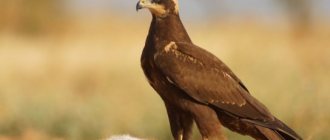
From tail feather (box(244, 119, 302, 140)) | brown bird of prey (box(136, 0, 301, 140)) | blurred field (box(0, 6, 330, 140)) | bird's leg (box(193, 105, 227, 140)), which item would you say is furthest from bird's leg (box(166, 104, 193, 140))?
blurred field (box(0, 6, 330, 140))

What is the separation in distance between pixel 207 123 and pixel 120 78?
795cm

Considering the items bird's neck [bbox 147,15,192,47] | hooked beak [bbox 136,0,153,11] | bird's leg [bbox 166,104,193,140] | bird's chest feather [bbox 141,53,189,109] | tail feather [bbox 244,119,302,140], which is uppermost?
hooked beak [bbox 136,0,153,11]

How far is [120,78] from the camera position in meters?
16.0

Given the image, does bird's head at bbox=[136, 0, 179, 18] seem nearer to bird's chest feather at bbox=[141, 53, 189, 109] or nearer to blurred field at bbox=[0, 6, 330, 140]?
bird's chest feather at bbox=[141, 53, 189, 109]

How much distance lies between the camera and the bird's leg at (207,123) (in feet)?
26.6

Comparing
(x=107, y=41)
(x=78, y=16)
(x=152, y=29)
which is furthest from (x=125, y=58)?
(x=152, y=29)

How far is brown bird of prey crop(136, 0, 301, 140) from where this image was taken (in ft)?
26.6

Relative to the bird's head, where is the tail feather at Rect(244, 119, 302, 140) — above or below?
below

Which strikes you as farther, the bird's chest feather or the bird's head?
the bird's head

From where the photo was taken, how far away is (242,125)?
8.33m

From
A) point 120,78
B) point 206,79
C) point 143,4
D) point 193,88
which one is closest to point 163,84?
point 193,88

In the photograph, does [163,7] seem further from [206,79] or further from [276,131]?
[276,131]

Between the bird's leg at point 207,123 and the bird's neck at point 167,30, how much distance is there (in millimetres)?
525

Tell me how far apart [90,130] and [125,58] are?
7.45 m
